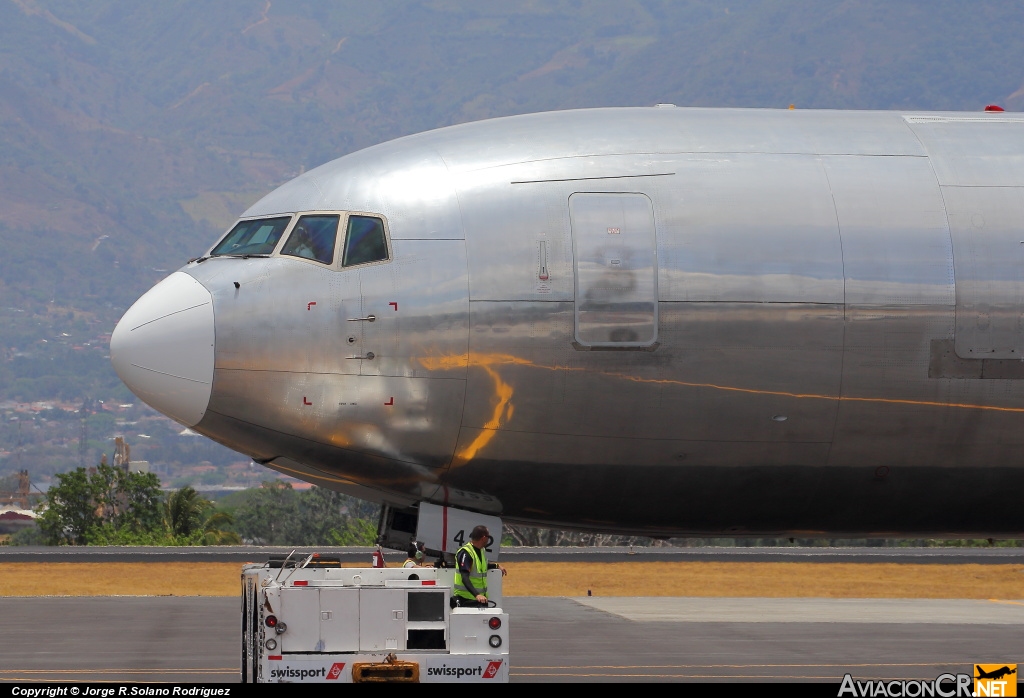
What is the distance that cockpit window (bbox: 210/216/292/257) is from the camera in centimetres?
1441

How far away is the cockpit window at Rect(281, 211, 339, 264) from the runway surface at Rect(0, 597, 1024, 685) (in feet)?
29.3

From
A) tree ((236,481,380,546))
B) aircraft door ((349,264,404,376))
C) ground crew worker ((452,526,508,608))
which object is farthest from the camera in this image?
tree ((236,481,380,546))

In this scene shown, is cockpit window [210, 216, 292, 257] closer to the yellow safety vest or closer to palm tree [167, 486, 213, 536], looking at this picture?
the yellow safety vest

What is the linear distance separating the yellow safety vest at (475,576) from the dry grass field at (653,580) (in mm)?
27689

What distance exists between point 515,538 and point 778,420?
65844mm

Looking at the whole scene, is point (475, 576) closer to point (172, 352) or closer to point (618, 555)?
point (172, 352)

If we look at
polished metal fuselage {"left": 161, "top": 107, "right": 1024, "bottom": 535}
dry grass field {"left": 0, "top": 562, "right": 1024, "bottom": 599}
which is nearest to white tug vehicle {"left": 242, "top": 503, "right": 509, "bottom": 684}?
polished metal fuselage {"left": 161, "top": 107, "right": 1024, "bottom": 535}

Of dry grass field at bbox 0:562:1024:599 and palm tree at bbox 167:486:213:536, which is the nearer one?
dry grass field at bbox 0:562:1024:599

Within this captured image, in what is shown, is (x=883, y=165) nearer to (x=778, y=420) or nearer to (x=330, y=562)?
(x=778, y=420)

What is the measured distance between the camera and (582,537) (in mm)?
89750

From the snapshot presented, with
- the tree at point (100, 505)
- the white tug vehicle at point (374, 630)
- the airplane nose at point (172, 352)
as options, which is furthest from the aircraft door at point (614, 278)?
the tree at point (100, 505)

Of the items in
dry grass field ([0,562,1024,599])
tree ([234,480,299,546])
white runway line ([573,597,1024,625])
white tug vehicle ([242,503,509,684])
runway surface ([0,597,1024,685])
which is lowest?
tree ([234,480,299,546])

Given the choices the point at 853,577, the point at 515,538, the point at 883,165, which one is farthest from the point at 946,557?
the point at 883,165

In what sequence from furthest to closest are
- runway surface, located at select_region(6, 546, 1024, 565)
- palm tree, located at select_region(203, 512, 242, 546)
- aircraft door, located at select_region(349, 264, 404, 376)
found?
palm tree, located at select_region(203, 512, 242, 546) < runway surface, located at select_region(6, 546, 1024, 565) < aircraft door, located at select_region(349, 264, 404, 376)
